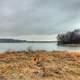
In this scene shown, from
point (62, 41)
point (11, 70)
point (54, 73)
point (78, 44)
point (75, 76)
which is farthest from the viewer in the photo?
point (62, 41)

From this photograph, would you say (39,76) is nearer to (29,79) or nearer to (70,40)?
(29,79)

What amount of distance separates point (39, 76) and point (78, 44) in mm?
50916

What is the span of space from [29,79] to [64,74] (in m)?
1.47

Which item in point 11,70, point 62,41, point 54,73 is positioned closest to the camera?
point 54,73

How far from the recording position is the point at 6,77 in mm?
7520

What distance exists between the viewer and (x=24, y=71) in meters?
8.56

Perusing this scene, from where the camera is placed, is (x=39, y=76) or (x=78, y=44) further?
(x=78, y=44)

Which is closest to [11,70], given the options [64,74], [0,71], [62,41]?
[0,71]

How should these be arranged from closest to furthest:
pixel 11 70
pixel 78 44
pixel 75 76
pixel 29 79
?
pixel 29 79 → pixel 75 76 → pixel 11 70 → pixel 78 44

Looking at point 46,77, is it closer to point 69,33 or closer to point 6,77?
point 6,77

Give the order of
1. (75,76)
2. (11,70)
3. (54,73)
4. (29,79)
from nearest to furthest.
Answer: (29,79) < (75,76) < (54,73) < (11,70)

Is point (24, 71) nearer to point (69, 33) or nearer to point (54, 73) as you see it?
point (54, 73)

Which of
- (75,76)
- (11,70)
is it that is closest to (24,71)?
(11,70)

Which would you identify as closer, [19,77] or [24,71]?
[19,77]
